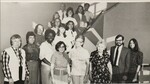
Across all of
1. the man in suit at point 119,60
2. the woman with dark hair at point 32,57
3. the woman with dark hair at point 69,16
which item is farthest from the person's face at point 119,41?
the woman with dark hair at point 32,57

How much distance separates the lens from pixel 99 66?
1.82 metres

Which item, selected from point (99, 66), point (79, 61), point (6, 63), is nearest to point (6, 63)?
point (6, 63)

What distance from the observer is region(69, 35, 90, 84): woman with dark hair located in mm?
1801

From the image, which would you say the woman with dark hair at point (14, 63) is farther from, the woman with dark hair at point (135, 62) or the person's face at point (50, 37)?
the woman with dark hair at point (135, 62)

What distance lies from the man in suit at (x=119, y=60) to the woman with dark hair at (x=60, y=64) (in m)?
0.34

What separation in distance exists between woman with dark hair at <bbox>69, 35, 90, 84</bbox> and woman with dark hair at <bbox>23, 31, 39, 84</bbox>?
25 cm

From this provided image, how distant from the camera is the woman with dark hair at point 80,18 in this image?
1788 millimetres

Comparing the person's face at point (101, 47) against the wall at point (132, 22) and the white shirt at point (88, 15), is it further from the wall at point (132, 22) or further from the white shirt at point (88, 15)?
the white shirt at point (88, 15)

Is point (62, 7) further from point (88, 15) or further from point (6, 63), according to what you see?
point (6, 63)

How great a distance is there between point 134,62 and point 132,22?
0.30m

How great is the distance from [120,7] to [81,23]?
0.31m

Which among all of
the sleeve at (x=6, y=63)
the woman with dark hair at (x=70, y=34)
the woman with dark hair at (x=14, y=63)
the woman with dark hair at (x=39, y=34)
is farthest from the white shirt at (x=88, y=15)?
the sleeve at (x=6, y=63)

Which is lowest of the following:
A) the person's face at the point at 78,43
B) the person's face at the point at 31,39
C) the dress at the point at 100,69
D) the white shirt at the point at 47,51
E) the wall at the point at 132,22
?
the dress at the point at 100,69

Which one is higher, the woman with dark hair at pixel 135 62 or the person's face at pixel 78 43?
the person's face at pixel 78 43
